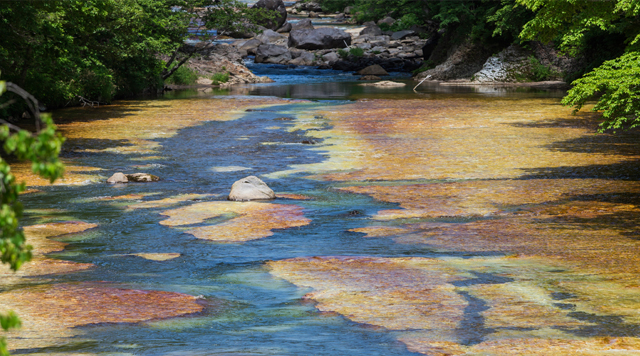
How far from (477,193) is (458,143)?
713 centimetres

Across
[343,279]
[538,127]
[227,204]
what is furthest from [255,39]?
[343,279]

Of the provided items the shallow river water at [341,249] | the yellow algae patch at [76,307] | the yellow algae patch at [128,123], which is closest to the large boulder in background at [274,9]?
the yellow algae patch at [128,123]

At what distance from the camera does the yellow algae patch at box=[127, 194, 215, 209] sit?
1385cm

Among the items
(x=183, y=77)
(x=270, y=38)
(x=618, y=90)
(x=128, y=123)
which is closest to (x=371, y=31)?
(x=270, y=38)

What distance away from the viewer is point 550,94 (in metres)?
38.9

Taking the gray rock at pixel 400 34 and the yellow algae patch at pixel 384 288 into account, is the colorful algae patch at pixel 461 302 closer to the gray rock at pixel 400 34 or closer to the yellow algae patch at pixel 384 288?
the yellow algae patch at pixel 384 288

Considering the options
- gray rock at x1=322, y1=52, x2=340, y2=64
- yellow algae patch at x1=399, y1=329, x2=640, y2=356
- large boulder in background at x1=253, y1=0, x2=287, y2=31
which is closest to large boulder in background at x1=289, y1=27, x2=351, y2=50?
gray rock at x1=322, y1=52, x2=340, y2=64

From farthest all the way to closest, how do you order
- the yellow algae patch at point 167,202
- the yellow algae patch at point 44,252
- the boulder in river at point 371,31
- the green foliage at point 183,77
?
the boulder in river at point 371,31 < the green foliage at point 183,77 < the yellow algae patch at point 167,202 < the yellow algae patch at point 44,252

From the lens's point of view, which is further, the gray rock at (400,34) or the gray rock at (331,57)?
the gray rock at (400,34)

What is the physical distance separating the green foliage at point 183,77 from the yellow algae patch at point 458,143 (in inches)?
758

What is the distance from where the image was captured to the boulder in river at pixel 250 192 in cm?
1419

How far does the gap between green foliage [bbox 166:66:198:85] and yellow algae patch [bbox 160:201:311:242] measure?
118 ft

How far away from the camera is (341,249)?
1084 cm

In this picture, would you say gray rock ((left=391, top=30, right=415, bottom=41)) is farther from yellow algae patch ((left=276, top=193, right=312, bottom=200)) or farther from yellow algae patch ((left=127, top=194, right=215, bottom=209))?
yellow algae patch ((left=127, top=194, right=215, bottom=209))
